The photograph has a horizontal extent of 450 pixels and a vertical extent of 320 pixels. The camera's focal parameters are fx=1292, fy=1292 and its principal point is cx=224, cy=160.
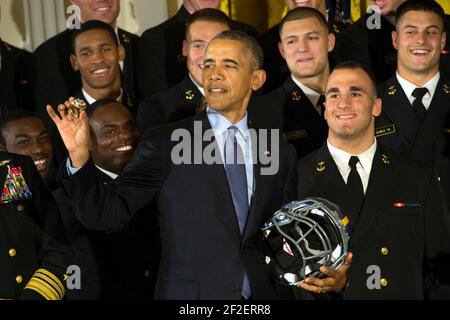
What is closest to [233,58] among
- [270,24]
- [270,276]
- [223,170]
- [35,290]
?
[223,170]

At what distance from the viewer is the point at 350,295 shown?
534 centimetres

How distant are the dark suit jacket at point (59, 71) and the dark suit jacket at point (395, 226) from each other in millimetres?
1595

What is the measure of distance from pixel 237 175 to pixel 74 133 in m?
0.70

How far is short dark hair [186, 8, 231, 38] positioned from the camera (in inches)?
255

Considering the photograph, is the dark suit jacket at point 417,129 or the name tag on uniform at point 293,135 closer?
the dark suit jacket at point 417,129

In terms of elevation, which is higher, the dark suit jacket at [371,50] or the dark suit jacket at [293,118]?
the dark suit jacket at [371,50]

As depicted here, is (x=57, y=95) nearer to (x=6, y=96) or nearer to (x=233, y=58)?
(x=6, y=96)

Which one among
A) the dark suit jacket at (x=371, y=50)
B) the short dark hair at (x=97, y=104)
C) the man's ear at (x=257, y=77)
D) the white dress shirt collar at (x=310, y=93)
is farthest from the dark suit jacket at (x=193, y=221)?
the dark suit jacket at (x=371, y=50)

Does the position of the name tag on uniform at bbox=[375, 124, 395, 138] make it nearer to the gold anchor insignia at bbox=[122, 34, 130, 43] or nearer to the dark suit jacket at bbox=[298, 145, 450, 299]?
the dark suit jacket at bbox=[298, 145, 450, 299]

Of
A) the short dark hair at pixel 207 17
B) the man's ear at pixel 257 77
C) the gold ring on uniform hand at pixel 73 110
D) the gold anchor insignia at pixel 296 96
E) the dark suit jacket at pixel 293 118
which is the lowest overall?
the dark suit jacket at pixel 293 118

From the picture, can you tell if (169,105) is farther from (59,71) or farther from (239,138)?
(239,138)

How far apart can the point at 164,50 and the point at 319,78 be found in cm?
95

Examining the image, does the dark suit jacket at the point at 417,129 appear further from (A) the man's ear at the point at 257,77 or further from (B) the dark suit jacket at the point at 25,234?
(B) the dark suit jacket at the point at 25,234

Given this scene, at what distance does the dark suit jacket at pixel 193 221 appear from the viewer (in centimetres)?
488
